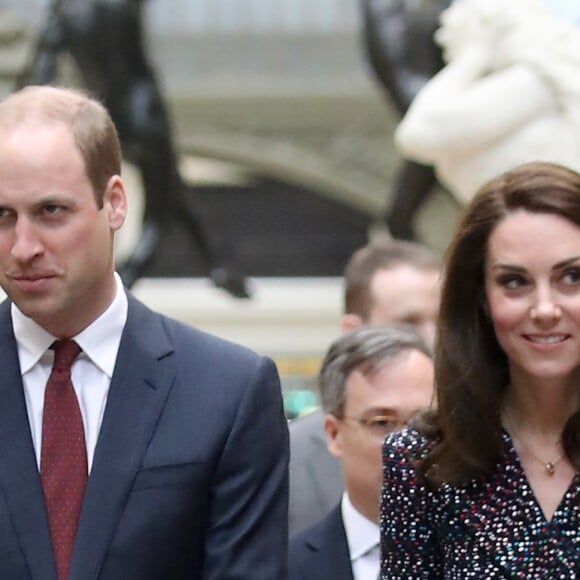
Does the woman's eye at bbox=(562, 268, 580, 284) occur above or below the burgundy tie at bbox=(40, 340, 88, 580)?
above

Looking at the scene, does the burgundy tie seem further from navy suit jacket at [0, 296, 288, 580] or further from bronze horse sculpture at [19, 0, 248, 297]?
bronze horse sculpture at [19, 0, 248, 297]

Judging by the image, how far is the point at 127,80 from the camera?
10695 mm

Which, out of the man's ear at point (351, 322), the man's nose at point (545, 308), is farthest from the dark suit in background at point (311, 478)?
the man's nose at point (545, 308)

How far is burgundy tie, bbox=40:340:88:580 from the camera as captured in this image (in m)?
3.24

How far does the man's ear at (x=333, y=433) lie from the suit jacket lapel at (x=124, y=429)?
0.94 metres

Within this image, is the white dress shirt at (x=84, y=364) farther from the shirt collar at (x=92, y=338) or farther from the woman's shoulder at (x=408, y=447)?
the woman's shoulder at (x=408, y=447)

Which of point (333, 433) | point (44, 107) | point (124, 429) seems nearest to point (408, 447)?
point (124, 429)

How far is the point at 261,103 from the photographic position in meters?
16.5

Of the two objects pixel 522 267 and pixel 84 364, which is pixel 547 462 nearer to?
pixel 522 267

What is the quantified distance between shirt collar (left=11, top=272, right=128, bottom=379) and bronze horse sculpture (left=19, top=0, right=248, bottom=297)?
7.08 meters

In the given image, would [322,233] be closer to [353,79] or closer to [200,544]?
[353,79]

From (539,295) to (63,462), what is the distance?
0.81 meters

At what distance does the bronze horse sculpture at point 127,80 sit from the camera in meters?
10.5

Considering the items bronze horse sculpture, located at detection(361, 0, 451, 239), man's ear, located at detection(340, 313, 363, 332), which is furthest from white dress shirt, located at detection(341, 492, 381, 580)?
bronze horse sculpture, located at detection(361, 0, 451, 239)
